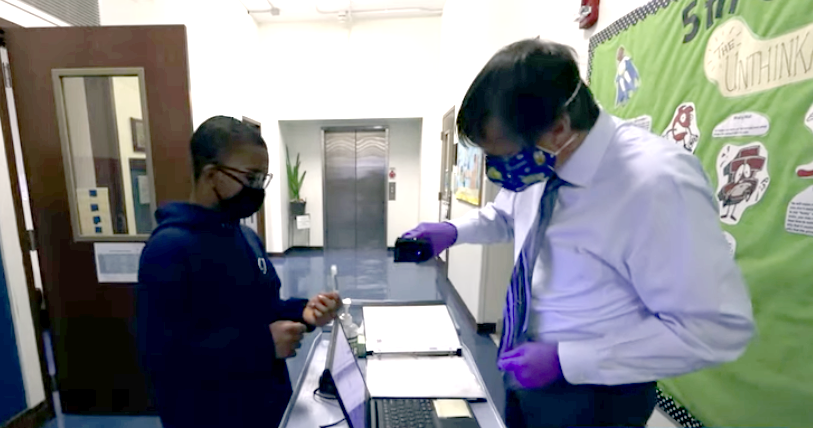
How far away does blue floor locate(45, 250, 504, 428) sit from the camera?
6.54 ft

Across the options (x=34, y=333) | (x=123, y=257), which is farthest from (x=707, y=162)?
(x=34, y=333)

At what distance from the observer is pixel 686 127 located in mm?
1001

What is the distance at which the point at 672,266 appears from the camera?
21.8 inches

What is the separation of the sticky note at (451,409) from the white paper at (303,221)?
499 centimetres

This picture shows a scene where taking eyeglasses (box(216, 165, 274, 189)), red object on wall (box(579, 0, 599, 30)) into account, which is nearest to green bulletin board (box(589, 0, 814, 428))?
red object on wall (box(579, 0, 599, 30))

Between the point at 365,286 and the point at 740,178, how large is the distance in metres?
3.64

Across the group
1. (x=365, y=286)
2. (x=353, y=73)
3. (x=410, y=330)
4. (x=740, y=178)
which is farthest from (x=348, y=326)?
(x=353, y=73)

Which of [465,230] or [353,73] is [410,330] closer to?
[465,230]

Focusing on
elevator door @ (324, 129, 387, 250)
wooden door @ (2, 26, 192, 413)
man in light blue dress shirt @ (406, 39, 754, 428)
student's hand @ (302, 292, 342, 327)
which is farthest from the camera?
elevator door @ (324, 129, 387, 250)

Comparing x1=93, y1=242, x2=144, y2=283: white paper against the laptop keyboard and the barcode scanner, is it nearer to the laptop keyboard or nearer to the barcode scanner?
the barcode scanner

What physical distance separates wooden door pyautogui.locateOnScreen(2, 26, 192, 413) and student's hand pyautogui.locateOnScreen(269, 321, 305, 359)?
3.75ft

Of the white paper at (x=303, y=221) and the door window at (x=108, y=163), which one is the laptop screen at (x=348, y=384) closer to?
the door window at (x=108, y=163)

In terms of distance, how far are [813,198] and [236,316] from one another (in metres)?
1.34

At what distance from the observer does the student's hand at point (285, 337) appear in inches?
35.4
